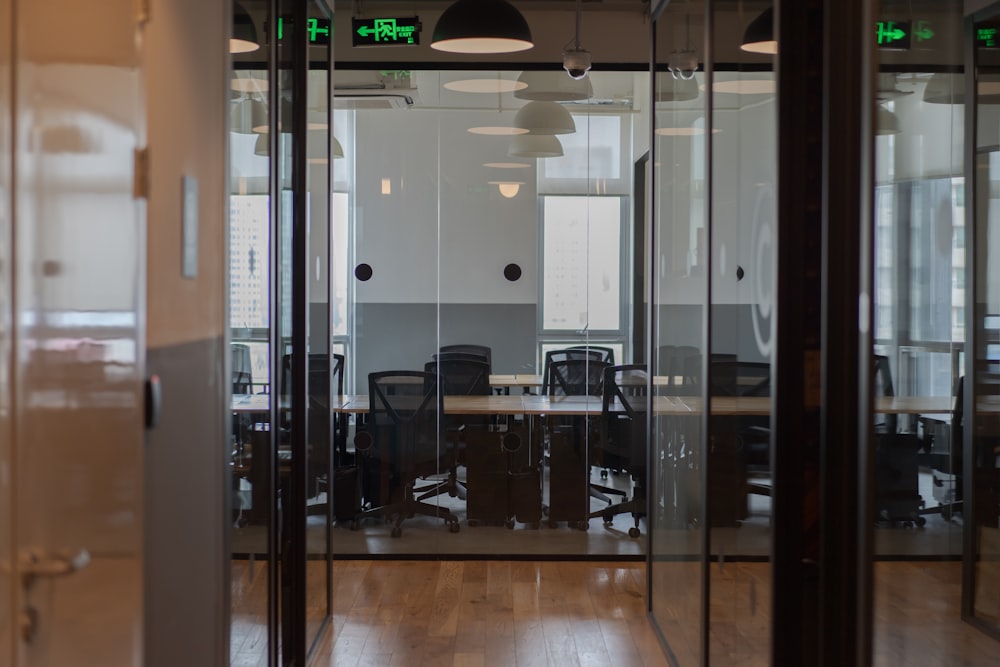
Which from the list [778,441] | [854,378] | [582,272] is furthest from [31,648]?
[582,272]

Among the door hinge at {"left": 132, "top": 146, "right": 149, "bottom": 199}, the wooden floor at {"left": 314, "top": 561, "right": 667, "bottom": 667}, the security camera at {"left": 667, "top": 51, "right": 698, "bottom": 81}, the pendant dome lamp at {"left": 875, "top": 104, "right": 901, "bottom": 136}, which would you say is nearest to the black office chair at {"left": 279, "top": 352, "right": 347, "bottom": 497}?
the wooden floor at {"left": 314, "top": 561, "right": 667, "bottom": 667}

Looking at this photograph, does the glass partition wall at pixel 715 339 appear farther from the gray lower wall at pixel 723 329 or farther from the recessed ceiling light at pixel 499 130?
the recessed ceiling light at pixel 499 130

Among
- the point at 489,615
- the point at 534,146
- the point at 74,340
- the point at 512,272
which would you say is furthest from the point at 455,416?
the point at 74,340

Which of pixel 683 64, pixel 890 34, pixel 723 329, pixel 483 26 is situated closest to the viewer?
pixel 890 34

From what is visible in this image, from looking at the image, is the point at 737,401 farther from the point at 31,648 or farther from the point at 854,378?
the point at 31,648

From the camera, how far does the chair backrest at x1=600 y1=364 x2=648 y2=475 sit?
6.49 m

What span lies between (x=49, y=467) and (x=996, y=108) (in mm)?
3106

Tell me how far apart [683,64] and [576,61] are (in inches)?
66.8

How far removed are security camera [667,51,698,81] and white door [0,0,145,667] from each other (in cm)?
261

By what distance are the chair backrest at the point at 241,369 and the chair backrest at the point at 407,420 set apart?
3058 mm

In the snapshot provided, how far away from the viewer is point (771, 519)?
11.2 ft

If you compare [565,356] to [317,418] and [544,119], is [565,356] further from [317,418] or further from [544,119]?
[317,418]

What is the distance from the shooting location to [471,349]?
6609 mm

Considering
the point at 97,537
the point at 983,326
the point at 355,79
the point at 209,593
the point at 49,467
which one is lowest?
the point at 209,593
